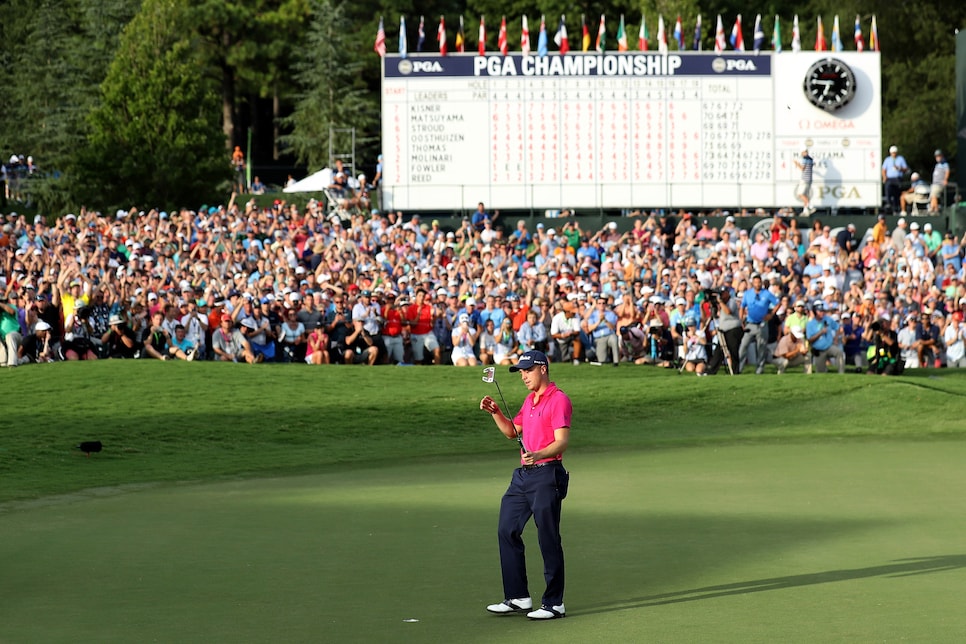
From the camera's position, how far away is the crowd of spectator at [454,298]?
25047 mm

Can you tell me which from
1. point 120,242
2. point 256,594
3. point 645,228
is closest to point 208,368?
point 120,242

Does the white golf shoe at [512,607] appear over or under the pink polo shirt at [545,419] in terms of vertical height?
under

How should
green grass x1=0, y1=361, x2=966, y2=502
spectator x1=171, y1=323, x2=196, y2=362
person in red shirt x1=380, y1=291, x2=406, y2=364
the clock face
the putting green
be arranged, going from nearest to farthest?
the putting green
green grass x1=0, y1=361, x2=966, y2=502
spectator x1=171, y1=323, x2=196, y2=362
person in red shirt x1=380, y1=291, x2=406, y2=364
the clock face

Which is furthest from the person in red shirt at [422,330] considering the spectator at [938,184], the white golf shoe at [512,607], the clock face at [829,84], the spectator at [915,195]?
the white golf shoe at [512,607]

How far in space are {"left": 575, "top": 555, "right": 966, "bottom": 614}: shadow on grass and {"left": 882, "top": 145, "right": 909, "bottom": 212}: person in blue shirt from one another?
26.6m

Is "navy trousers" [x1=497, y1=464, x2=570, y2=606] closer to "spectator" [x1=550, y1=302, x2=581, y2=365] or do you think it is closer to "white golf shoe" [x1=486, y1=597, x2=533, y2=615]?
"white golf shoe" [x1=486, y1=597, x2=533, y2=615]

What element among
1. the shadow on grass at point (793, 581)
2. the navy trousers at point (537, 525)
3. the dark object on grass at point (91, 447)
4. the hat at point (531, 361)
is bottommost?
the shadow on grass at point (793, 581)

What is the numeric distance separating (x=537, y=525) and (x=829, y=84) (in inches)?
1123

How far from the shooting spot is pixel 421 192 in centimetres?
3550

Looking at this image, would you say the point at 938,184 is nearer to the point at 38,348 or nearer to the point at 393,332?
the point at 393,332

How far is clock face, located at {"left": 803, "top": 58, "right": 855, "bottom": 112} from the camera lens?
35.5 m

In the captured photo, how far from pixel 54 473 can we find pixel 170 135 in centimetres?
2621

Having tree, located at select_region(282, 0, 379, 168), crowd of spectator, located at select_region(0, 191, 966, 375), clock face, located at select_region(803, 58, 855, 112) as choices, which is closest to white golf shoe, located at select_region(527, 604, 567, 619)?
crowd of spectator, located at select_region(0, 191, 966, 375)

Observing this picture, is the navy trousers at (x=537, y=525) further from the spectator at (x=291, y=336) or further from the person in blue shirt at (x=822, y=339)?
the person in blue shirt at (x=822, y=339)
